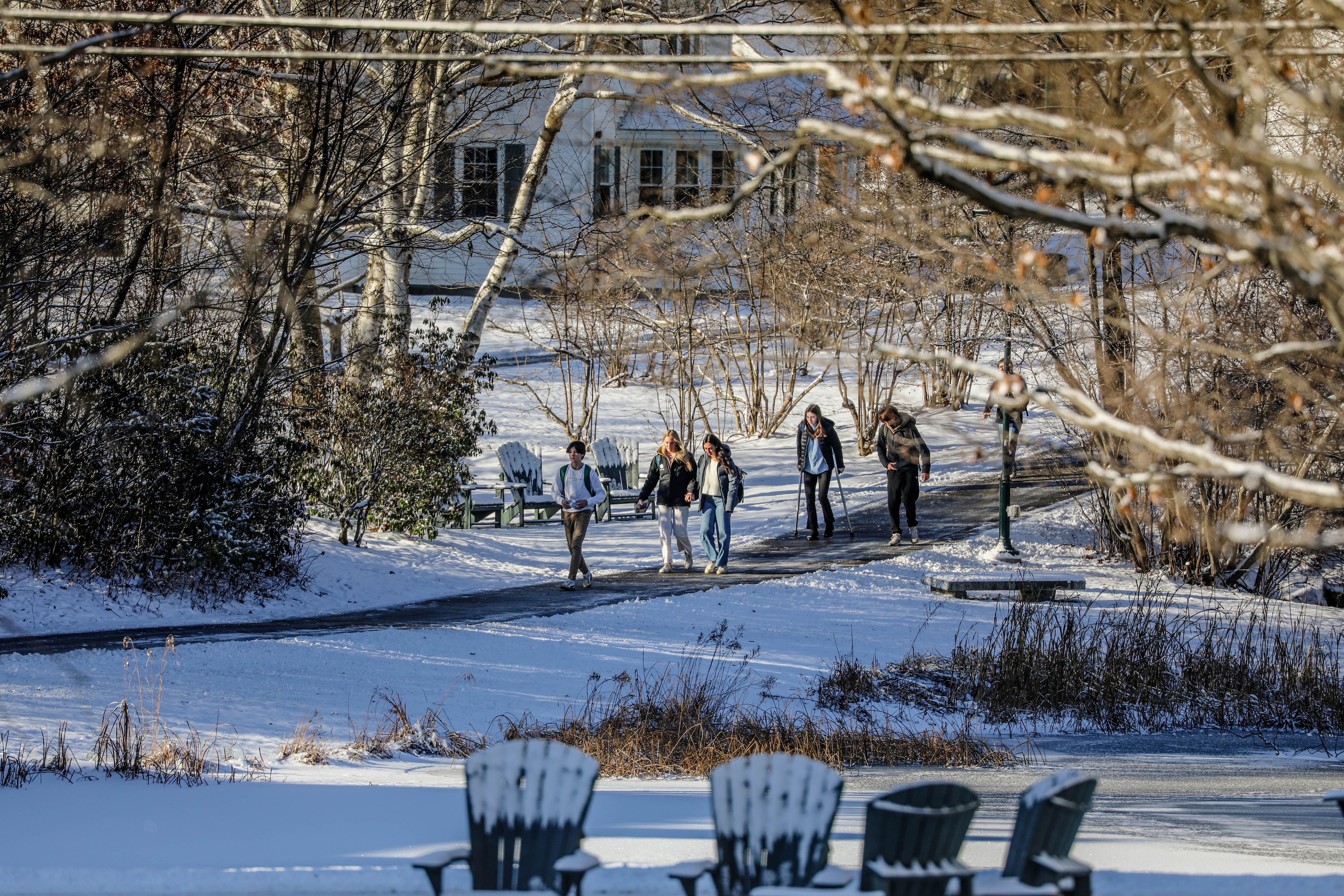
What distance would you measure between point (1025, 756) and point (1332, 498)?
679 cm

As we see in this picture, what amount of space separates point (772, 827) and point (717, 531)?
11.0 meters

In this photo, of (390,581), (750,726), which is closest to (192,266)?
(390,581)

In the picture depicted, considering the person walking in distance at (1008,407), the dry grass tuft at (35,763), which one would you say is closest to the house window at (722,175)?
the person walking in distance at (1008,407)

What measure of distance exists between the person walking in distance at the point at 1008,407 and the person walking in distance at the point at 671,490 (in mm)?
3573

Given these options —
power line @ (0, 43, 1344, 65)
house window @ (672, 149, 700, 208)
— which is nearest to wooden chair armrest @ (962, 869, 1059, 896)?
power line @ (0, 43, 1344, 65)

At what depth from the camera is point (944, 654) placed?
42.1ft

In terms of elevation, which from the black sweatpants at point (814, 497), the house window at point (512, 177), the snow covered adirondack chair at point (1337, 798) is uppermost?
the house window at point (512, 177)

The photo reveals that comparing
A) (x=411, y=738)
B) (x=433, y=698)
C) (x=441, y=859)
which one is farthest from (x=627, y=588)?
(x=441, y=859)

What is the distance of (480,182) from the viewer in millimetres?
17203

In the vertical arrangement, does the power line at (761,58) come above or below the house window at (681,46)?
below

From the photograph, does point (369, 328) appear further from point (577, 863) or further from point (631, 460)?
point (577, 863)

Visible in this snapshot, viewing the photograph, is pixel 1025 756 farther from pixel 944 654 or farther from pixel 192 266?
pixel 192 266

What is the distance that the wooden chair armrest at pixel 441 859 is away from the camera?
14.7 feet

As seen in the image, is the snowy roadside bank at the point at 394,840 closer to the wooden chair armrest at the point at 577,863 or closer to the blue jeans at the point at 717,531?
the wooden chair armrest at the point at 577,863
